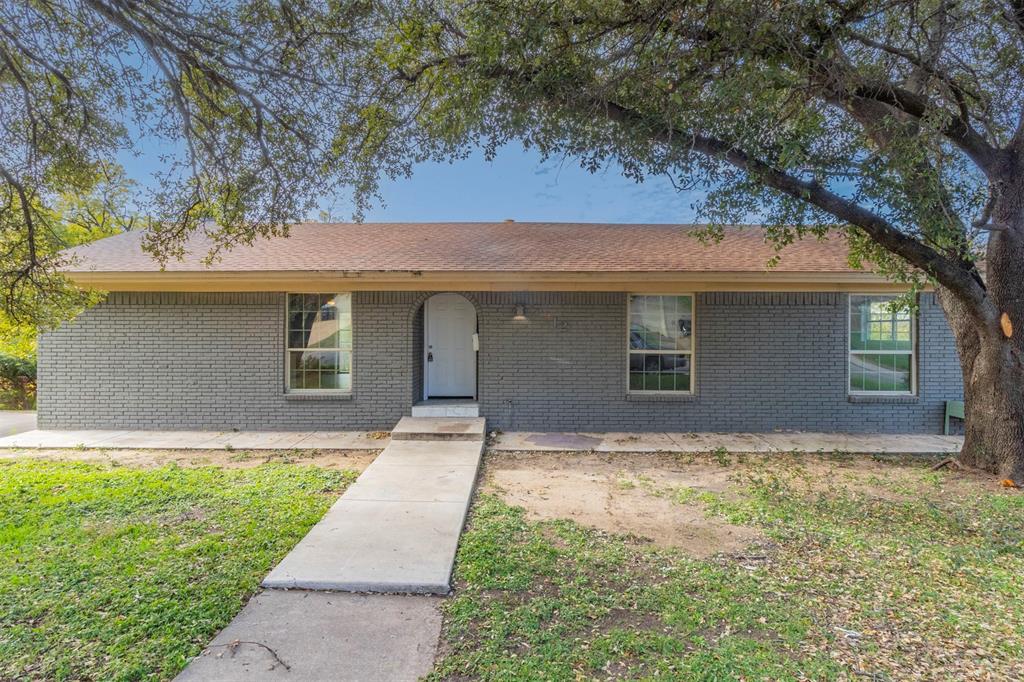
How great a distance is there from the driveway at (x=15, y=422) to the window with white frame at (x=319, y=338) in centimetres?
504

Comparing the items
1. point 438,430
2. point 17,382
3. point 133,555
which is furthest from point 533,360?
point 17,382

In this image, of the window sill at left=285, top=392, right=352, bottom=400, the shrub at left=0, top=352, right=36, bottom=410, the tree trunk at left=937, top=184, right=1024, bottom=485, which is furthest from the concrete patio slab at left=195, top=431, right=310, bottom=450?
the tree trunk at left=937, top=184, right=1024, bottom=485

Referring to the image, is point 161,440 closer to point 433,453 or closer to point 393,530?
point 433,453

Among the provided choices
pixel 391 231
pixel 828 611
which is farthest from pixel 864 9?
pixel 391 231

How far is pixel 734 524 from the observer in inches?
176

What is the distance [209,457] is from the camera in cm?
686

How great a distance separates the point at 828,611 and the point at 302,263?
7953 mm

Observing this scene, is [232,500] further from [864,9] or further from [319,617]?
[864,9]

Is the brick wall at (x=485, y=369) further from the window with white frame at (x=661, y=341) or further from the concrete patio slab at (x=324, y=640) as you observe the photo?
the concrete patio slab at (x=324, y=640)

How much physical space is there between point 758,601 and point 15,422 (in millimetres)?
12980

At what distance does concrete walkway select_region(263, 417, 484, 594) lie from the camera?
130 inches

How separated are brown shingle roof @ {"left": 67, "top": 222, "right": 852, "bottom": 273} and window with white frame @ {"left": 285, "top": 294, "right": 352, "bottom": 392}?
770 mm

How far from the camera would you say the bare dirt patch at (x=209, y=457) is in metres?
6.52

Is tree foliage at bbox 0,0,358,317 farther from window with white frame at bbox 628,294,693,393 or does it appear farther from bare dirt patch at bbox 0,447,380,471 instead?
window with white frame at bbox 628,294,693,393
